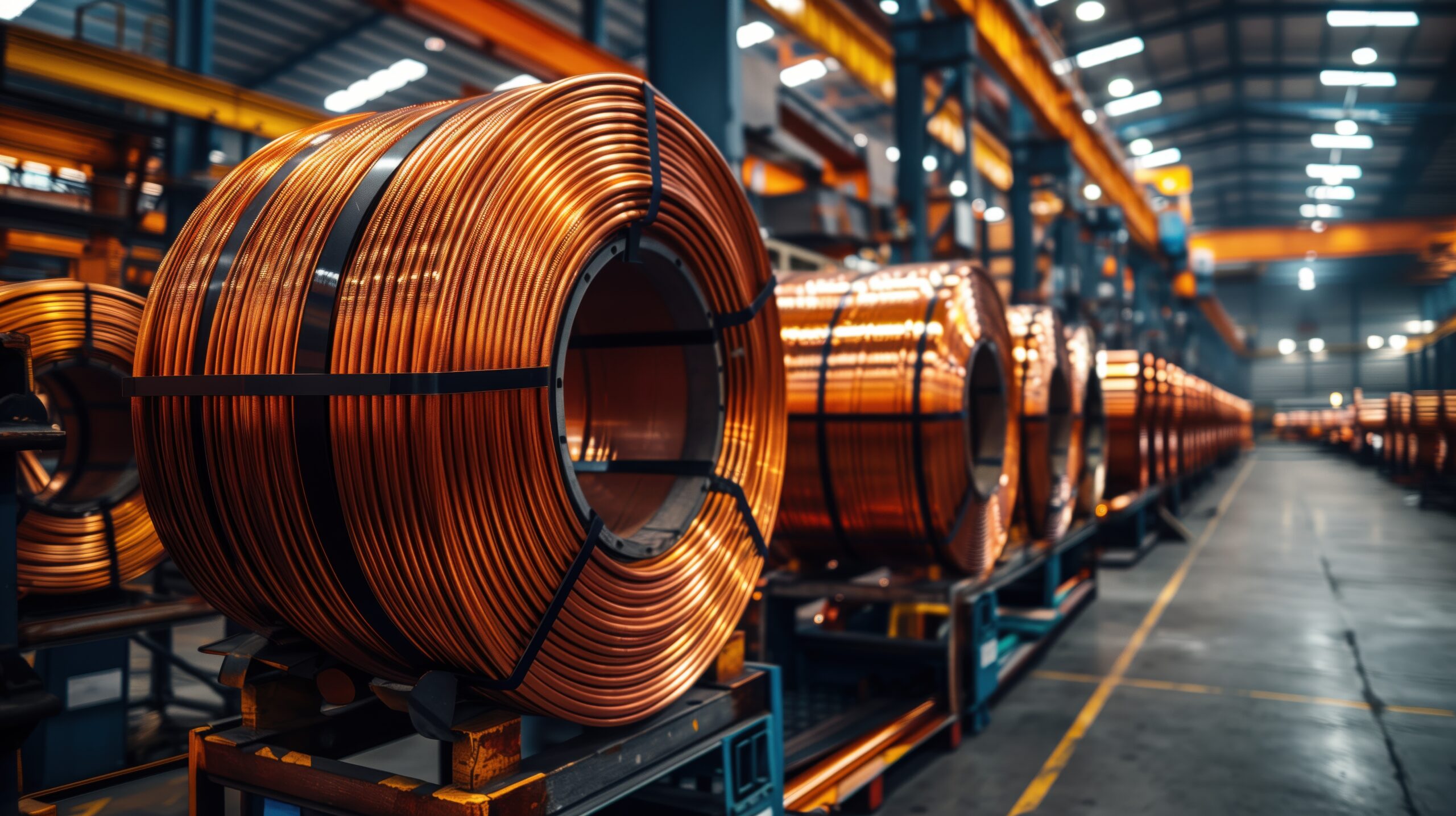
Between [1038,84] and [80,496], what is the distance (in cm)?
980

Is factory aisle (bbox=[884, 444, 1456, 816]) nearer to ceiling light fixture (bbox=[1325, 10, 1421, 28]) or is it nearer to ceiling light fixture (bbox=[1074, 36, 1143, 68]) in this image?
ceiling light fixture (bbox=[1325, 10, 1421, 28])

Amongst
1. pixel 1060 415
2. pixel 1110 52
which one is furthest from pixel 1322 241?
pixel 1060 415

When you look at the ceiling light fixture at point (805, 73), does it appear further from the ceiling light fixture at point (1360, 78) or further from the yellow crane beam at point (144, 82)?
the yellow crane beam at point (144, 82)

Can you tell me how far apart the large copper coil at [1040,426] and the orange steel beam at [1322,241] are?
2163cm

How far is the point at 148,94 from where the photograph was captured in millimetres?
8062

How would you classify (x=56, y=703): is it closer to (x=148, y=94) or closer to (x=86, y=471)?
(x=86, y=471)

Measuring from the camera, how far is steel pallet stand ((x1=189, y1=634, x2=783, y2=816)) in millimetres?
1896

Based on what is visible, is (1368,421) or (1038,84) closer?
(1038,84)

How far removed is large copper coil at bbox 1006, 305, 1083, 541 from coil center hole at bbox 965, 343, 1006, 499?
0.17 metres

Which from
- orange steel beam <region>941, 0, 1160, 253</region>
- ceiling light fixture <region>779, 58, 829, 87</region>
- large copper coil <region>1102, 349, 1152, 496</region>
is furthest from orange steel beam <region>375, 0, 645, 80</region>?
ceiling light fixture <region>779, 58, 829, 87</region>

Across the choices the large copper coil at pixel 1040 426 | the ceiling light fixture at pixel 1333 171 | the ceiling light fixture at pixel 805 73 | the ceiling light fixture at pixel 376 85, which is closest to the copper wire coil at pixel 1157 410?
the large copper coil at pixel 1040 426

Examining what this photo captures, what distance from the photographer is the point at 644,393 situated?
10.4ft

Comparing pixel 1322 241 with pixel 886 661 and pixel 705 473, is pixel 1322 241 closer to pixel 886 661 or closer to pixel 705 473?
pixel 886 661

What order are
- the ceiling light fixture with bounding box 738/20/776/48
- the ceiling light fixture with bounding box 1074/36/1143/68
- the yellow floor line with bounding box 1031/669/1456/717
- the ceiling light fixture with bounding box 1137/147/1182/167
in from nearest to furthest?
the yellow floor line with bounding box 1031/669/1456/717 → the ceiling light fixture with bounding box 738/20/776/48 → the ceiling light fixture with bounding box 1074/36/1143/68 → the ceiling light fixture with bounding box 1137/147/1182/167
